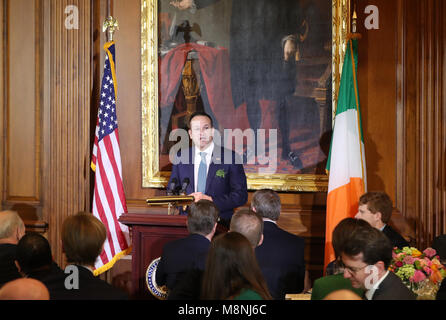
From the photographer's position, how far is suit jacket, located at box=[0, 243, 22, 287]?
135 inches

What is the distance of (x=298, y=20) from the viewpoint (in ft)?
18.4

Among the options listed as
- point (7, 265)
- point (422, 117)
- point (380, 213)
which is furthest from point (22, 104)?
point (422, 117)

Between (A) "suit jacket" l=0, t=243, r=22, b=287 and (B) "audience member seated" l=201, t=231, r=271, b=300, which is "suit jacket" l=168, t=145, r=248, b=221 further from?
(B) "audience member seated" l=201, t=231, r=271, b=300

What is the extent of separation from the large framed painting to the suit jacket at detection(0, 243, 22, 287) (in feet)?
8.34

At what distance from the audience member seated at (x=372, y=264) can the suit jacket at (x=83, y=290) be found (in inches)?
44.5

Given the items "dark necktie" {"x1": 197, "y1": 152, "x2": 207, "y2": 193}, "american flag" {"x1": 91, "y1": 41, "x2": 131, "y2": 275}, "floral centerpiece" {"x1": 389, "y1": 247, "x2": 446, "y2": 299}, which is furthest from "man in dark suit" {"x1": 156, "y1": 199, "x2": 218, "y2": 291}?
"american flag" {"x1": 91, "y1": 41, "x2": 131, "y2": 275}

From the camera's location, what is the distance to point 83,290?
2.52 meters

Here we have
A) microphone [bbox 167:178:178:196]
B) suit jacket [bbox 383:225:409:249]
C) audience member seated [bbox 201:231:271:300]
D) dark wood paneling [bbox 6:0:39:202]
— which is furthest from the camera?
dark wood paneling [bbox 6:0:39:202]

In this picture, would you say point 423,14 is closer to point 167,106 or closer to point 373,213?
point 373,213

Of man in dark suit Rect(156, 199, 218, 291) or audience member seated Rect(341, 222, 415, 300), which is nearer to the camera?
audience member seated Rect(341, 222, 415, 300)

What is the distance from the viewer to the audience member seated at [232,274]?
214 centimetres

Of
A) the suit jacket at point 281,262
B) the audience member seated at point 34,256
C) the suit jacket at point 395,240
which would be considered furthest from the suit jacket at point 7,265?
the suit jacket at point 395,240

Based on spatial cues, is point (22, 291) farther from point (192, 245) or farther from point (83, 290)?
point (192, 245)

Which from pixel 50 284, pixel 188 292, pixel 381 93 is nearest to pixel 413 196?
pixel 381 93
